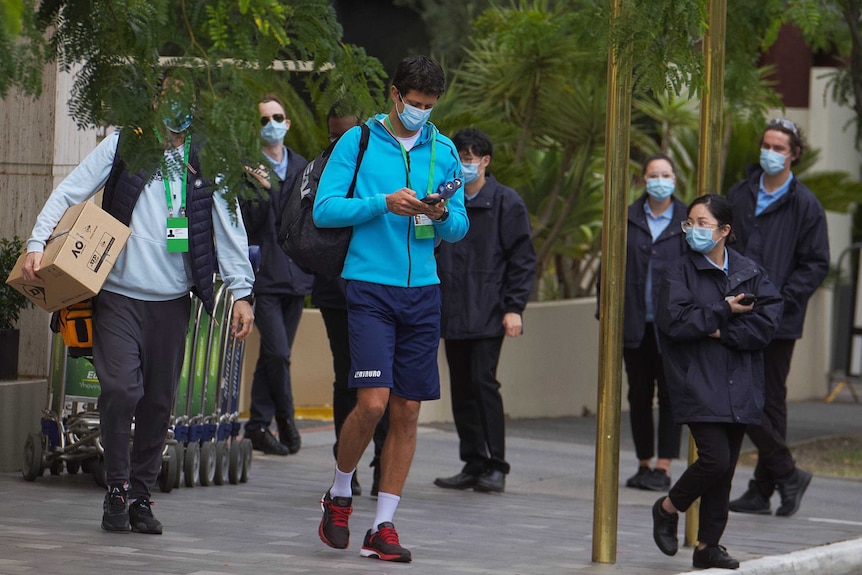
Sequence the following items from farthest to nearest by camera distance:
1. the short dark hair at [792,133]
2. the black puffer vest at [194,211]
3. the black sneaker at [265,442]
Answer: the black sneaker at [265,442], the short dark hair at [792,133], the black puffer vest at [194,211]

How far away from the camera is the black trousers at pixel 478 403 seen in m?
9.13

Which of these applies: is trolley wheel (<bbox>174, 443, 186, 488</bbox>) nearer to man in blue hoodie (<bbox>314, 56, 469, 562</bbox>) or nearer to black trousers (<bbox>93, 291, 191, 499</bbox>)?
black trousers (<bbox>93, 291, 191, 499</bbox>)

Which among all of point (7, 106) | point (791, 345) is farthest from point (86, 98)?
point (791, 345)

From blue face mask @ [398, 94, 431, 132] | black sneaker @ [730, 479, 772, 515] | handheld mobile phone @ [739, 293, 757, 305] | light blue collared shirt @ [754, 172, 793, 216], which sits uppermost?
blue face mask @ [398, 94, 431, 132]

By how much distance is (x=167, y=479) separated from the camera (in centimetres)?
814

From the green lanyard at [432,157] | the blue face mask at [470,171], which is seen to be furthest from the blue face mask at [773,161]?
the green lanyard at [432,157]

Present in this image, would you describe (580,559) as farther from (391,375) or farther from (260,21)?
(260,21)

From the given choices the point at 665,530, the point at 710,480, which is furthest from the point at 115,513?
the point at 710,480

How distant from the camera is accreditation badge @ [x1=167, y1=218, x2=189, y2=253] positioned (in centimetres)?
698

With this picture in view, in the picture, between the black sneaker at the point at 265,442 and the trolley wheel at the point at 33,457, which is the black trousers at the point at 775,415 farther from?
the trolley wheel at the point at 33,457

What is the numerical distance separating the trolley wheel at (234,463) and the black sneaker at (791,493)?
2938 millimetres

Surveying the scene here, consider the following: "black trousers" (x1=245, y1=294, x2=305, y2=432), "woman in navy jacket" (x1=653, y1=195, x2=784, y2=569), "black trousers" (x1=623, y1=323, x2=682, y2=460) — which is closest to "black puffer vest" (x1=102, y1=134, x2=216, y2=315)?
"woman in navy jacket" (x1=653, y1=195, x2=784, y2=569)

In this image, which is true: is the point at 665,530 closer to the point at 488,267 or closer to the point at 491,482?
the point at 491,482

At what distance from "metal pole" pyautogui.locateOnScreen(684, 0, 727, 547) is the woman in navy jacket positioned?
11.7 inches
